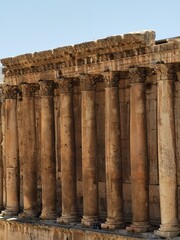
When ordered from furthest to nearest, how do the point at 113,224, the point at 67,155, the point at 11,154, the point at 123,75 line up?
the point at 11,154, the point at 67,155, the point at 123,75, the point at 113,224

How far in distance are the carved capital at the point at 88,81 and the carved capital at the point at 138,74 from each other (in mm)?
2382

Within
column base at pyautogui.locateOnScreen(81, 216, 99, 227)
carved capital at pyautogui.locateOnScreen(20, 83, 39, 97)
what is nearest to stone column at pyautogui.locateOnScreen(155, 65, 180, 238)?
column base at pyautogui.locateOnScreen(81, 216, 99, 227)

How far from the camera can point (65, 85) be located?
86.4ft

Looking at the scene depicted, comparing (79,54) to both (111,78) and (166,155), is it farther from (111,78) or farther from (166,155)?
(166,155)

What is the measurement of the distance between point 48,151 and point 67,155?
4.81ft

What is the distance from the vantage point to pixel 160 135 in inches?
868

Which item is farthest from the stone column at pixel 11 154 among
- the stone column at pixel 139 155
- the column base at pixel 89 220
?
the stone column at pixel 139 155

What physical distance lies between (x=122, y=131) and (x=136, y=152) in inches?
79.1

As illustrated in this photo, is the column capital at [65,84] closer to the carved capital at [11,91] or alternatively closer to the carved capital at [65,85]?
the carved capital at [65,85]

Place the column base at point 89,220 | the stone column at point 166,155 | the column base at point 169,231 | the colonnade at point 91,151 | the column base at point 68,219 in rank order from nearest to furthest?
the column base at point 169,231, the stone column at point 166,155, the colonnade at point 91,151, the column base at point 89,220, the column base at point 68,219

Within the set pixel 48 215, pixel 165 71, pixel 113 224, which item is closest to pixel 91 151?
pixel 113 224

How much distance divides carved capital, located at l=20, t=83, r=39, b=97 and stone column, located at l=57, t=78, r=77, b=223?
8.95 ft

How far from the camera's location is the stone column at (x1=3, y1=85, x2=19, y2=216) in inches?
1156

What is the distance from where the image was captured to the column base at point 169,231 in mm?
21578
